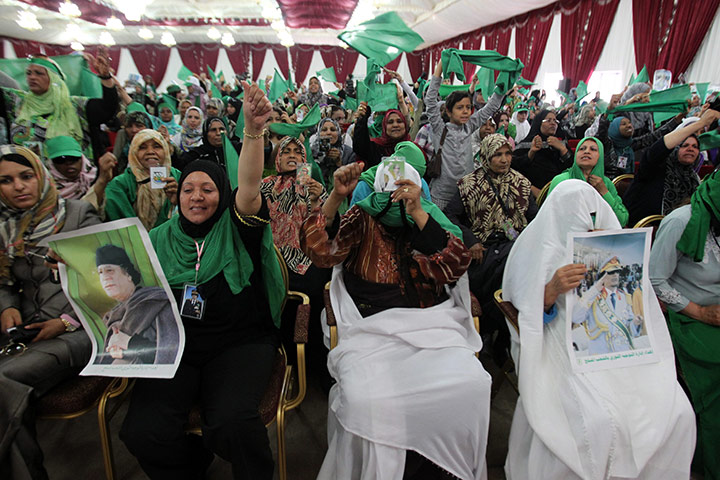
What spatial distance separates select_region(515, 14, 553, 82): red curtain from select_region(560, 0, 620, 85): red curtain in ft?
1.94

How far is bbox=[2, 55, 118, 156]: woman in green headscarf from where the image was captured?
9.86ft

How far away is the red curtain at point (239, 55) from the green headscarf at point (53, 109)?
1575cm

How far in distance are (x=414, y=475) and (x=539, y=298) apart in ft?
2.86

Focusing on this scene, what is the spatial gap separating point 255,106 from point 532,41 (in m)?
11.1

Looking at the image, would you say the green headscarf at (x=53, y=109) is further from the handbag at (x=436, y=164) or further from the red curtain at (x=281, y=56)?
the red curtain at (x=281, y=56)

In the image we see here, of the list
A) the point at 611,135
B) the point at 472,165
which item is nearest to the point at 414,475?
the point at 472,165

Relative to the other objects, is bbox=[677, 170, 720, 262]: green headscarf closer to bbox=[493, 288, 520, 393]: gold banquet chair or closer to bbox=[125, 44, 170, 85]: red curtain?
bbox=[493, 288, 520, 393]: gold banquet chair

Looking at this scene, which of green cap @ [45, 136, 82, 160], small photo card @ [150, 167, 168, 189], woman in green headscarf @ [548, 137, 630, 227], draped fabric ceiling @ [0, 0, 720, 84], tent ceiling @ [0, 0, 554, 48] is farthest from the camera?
tent ceiling @ [0, 0, 554, 48]

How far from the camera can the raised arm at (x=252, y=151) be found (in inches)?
50.7

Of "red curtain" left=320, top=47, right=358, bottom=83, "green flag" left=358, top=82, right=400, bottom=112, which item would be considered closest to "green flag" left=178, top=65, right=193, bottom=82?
"green flag" left=358, top=82, right=400, bottom=112

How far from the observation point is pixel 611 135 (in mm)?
3736

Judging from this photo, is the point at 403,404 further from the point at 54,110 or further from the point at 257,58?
the point at 257,58

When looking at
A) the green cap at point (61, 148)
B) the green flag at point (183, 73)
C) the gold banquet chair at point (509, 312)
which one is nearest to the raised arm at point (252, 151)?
the gold banquet chair at point (509, 312)

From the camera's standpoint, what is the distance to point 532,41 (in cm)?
990
